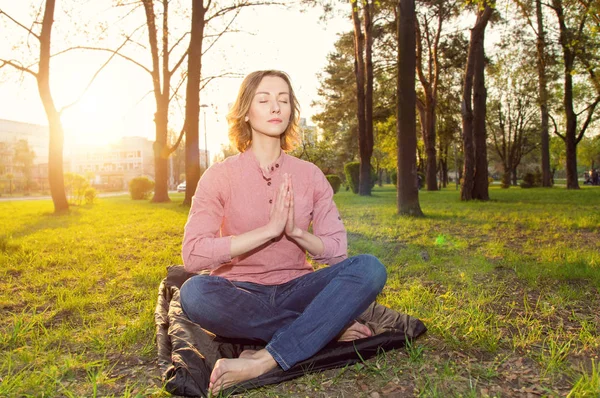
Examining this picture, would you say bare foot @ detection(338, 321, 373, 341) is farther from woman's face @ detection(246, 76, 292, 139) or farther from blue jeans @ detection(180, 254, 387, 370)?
woman's face @ detection(246, 76, 292, 139)

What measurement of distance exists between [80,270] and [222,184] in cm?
399

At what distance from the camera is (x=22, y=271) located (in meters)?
5.82

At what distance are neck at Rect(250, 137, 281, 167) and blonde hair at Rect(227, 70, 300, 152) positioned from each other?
5.1 inches

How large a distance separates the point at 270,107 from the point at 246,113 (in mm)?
204

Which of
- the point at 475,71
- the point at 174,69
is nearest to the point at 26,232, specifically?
the point at 174,69

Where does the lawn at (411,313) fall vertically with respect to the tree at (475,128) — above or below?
below

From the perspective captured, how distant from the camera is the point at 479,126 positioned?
17.4m

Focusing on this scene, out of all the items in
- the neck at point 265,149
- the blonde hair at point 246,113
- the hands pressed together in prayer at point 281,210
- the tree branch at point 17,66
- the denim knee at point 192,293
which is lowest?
the denim knee at point 192,293

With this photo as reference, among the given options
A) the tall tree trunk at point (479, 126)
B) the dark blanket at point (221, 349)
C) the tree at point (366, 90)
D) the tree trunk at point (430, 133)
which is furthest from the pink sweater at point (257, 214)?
the tree trunk at point (430, 133)

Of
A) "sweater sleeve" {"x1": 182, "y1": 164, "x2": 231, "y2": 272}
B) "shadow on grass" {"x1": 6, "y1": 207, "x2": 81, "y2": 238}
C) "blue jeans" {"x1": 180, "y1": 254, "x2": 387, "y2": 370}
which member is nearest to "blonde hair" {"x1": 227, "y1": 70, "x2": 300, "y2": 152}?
"sweater sleeve" {"x1": 182, "y1": 164, "x2": 231, "y2": 272}

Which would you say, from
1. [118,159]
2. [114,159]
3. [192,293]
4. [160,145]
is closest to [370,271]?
[192,293]

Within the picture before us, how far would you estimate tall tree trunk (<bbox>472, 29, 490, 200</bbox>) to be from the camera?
16848 millimetres

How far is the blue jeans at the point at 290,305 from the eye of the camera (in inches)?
99.7

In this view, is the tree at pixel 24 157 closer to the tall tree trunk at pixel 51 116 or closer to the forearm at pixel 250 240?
the tall tree trunk at pixel 51 116
